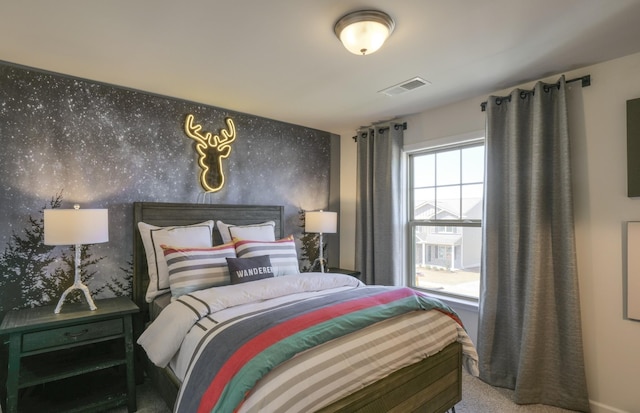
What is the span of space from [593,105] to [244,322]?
2680 mm

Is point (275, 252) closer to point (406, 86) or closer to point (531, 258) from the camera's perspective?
point (406, 86)

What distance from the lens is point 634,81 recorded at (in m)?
2.15

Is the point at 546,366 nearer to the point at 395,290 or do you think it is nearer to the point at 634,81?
the point at 395,290

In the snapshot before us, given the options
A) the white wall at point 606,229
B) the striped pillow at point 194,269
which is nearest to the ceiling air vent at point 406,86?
the white wall at point 606,229

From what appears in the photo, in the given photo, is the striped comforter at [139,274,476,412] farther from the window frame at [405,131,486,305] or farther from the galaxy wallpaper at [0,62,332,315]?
the window frame at [405,131,486,305]

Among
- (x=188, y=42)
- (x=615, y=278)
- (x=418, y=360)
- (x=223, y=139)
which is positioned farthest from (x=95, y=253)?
(x=615, y=278)

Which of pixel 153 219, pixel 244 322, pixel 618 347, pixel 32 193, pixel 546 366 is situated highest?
pixel 32 193

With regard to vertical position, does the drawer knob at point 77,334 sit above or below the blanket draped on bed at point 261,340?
below

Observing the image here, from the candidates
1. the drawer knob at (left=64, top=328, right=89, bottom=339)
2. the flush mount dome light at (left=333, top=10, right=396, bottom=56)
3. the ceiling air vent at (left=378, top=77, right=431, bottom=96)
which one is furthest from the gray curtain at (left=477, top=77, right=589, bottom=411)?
the drawer knob at (left=64, top=328, right=89, bottom=339)

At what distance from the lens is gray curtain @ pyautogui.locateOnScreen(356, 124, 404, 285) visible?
11.3ft

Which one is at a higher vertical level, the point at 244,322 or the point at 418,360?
the point at 244,322

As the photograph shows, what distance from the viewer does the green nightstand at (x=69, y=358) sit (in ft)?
6.26

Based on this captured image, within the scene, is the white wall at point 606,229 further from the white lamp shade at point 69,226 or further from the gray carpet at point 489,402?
the white lamp shade at point 69,226

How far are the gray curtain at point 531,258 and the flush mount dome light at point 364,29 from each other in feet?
4.49
